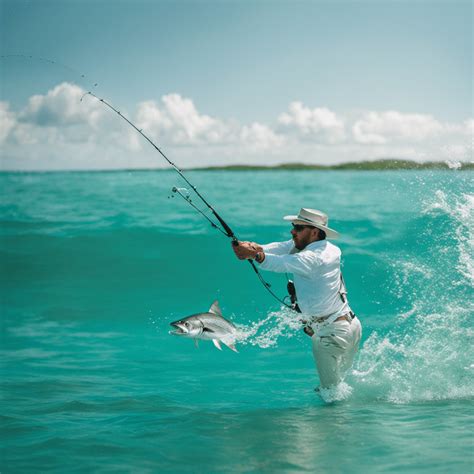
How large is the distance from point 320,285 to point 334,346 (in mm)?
715

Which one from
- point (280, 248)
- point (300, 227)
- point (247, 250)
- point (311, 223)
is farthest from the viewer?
point (280, 248)

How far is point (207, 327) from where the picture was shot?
219 inches

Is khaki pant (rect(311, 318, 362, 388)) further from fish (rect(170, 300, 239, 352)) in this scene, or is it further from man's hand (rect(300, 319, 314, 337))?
fish (rect(170, 300, 239, 352))

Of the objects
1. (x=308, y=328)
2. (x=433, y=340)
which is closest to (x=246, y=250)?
(x=308, y=328)

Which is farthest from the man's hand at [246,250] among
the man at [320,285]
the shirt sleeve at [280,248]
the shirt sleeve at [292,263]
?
the shirt sleeve at [280,248]

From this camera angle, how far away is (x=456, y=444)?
5.04 metres

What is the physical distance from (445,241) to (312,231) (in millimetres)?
8872

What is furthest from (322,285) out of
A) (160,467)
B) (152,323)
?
(152,323)

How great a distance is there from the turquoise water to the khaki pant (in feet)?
1.39

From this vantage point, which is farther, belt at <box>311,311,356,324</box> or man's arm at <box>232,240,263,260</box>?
belt at <box>311,311,356,324</box>

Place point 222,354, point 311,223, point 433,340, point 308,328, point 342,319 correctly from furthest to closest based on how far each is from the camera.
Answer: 1. point 222,354
2. point 433,340
3. point 308,328
4. point 342,319
5. point 311,223

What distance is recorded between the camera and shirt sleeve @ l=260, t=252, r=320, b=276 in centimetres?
550

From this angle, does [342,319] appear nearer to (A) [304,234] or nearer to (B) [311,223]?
(A) [304,234]

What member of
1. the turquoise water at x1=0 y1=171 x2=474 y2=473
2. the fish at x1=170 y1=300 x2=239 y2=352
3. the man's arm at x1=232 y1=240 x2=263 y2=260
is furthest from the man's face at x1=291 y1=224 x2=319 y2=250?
the turquoise water at x1=0 y1=171 x2=474 y2=473
